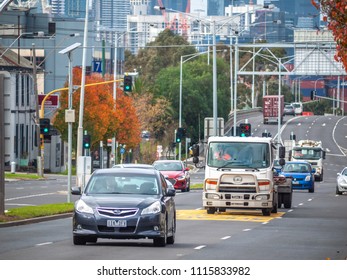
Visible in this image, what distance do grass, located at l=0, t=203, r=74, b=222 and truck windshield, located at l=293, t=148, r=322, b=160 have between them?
48343mm

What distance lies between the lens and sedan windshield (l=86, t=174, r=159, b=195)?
27344mm

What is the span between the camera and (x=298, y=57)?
11144 centimetres

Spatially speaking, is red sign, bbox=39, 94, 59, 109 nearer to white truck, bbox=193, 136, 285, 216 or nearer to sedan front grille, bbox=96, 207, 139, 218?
white truck, bbox=193, 136, 285, 216

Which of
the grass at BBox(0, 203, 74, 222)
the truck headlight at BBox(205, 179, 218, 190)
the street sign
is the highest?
the street sign

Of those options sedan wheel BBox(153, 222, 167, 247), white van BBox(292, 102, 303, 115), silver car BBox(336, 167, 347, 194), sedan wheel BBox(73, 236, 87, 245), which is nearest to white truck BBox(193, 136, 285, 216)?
sedan wheel BBox(153, 222, 167, 247)

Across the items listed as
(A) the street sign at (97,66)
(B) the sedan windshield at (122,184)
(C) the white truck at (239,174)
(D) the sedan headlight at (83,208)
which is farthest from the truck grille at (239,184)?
(A) the street sign at (97,66)

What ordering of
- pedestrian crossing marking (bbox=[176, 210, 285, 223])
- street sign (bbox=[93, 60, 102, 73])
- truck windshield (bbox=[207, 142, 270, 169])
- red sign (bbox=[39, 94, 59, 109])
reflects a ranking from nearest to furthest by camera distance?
1. pedestrian crossing marking (bbox=[176, 210, 285, 223])
2. truck windshield (bbox=[207, 142, 270, 169])
3. red sign (bbox=[39, 94, 59, 109])
4. street sign (bbox=[93, 60, 102, 73])

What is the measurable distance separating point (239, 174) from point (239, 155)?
69 centimetres

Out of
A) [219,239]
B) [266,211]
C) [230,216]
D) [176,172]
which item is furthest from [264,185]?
[176,172]

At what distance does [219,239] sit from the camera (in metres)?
29.8

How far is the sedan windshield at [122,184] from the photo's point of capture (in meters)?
27.3

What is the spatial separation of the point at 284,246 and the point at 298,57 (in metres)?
84.4

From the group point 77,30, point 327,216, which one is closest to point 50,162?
point 77,30

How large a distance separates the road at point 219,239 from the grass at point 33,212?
78 cm
